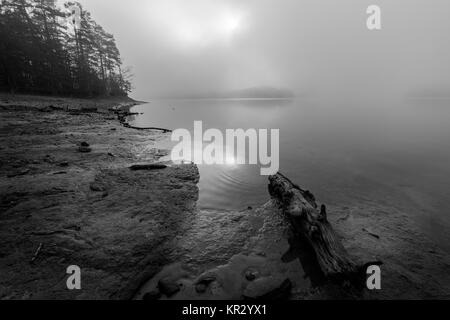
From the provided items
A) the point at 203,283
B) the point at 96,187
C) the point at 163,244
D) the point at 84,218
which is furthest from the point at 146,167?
the point at 203,283

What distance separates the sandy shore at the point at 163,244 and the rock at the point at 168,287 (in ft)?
0.06

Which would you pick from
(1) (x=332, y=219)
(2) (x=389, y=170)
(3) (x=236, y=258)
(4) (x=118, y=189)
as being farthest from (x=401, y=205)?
(4) (x=118, y=189)

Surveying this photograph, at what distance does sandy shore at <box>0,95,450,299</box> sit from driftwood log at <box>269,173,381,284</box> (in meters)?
0.30

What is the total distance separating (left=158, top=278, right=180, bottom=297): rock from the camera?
4.09m

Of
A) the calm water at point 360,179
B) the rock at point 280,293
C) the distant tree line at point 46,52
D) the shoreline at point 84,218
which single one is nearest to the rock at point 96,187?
the shoreline at point 84,218

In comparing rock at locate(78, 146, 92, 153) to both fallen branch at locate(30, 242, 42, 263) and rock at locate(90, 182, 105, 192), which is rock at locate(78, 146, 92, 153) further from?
fallen branch at locate(30, 242, 42, 263)

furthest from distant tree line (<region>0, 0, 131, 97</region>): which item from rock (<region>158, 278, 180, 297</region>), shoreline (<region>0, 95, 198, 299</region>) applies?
rock (<region>158, 278, 180, 297</region>)

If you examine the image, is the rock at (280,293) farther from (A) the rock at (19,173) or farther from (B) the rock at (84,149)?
(B) the rock at (84,149)

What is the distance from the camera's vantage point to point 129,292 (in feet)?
13.2

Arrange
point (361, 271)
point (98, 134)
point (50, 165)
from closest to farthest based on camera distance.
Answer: point (361, 271), point (50, 165), point (98, 134)
